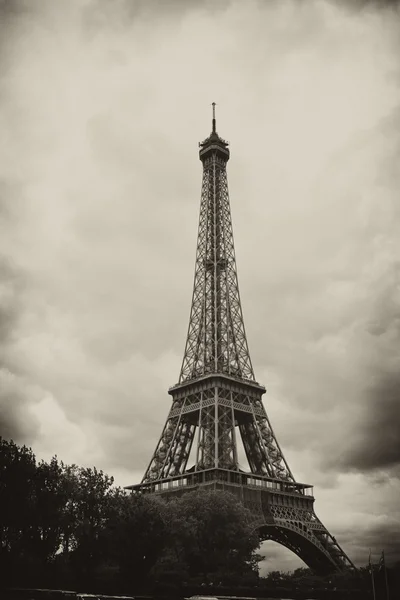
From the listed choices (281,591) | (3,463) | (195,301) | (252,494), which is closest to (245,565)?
(281,591)

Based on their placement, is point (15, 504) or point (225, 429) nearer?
point (15, 504)

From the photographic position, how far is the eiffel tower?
78.0 metres

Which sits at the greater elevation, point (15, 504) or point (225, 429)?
point (225, 429)

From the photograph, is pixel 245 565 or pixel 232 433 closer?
pixel 245 565

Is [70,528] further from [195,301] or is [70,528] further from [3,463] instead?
[195,301]

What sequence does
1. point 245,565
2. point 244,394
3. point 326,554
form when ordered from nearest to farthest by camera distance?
point 245,565 < point 326,554 < point 244,394

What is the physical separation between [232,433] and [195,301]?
26.8 m

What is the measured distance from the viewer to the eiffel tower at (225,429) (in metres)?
78.0

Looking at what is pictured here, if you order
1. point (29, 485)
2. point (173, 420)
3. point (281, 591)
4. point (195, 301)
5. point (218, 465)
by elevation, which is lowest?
point (281, 591)

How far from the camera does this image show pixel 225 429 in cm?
8331

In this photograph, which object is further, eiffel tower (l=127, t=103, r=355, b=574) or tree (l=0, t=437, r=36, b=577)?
eiffel tower (l=127, t=103, r=355, b=574)

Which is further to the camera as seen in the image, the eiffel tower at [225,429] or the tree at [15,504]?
the eiffel tower at [225,429]

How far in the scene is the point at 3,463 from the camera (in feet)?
176

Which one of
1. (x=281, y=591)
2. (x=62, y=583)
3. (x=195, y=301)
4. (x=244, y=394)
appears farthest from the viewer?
(x=195, y=301)
